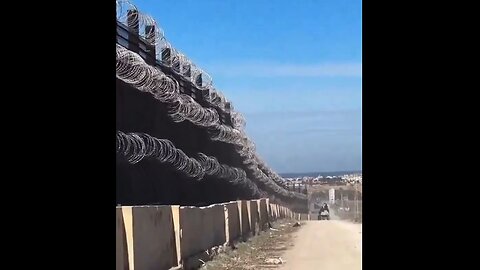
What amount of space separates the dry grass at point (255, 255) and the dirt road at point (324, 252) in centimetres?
21

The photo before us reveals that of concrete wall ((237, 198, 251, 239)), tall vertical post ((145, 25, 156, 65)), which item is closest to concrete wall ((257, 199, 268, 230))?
concrete wall ((237, 198, 251, 239))

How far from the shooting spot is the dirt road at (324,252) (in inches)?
408

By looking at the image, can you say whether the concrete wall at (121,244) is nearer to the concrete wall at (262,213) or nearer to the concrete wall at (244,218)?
the concrete wall at (244,218)

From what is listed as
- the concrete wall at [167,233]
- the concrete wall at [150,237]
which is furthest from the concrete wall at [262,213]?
the concrete wall at [150,237]

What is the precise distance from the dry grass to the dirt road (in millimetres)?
210

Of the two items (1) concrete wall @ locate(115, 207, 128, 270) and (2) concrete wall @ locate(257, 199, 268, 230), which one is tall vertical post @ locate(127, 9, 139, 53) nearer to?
(1) concrete wall @ locate(115, 207, 128, 270)

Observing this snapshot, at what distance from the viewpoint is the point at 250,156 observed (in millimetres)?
16234

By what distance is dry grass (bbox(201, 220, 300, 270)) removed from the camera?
10.3m

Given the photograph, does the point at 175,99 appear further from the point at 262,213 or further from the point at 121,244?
the point at 262,213

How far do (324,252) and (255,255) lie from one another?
5.27ft

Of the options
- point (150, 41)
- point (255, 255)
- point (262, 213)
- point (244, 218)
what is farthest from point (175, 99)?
point (262, 213)
